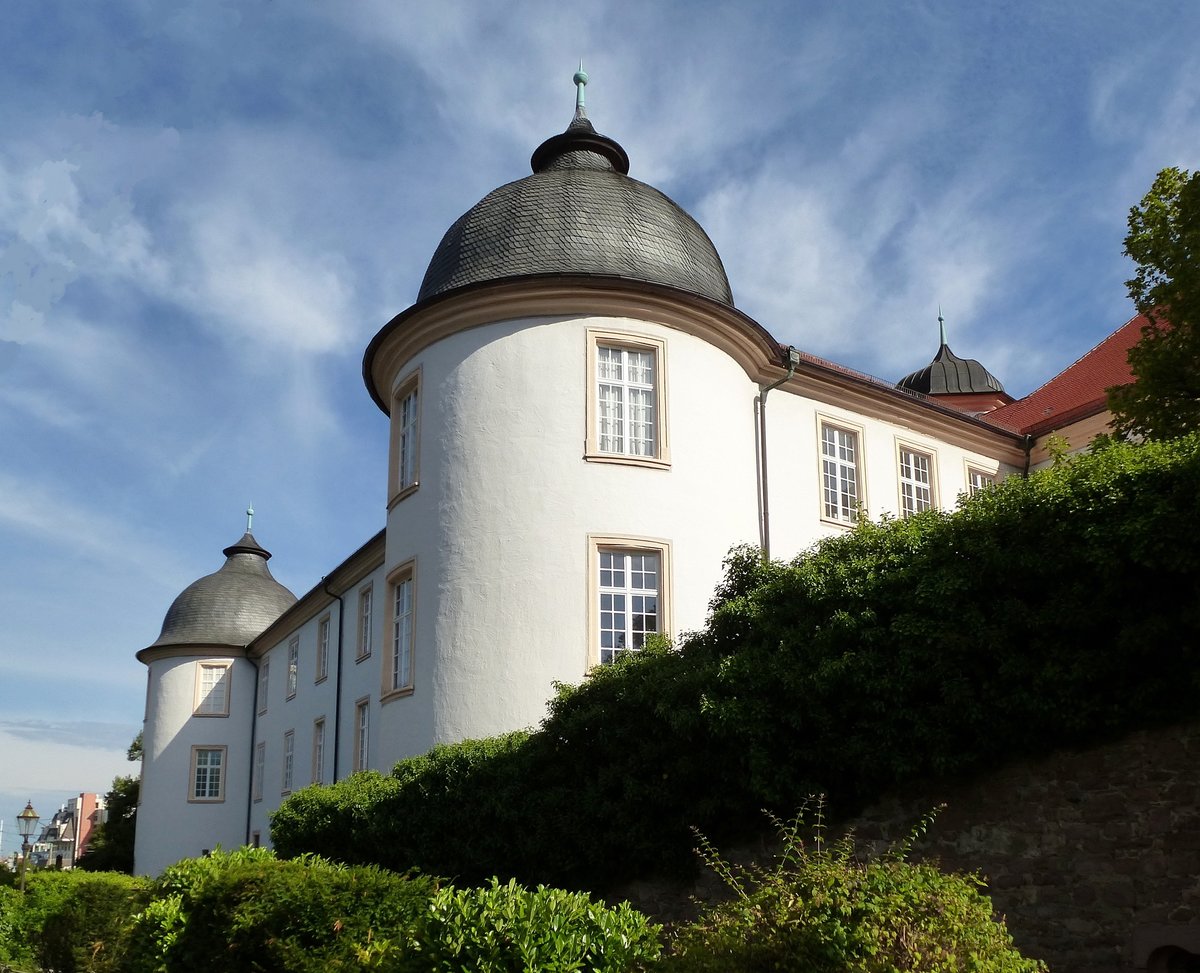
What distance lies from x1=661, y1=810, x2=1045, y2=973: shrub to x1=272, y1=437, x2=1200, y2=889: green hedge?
313 centimetres

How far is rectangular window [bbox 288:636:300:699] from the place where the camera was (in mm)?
33737

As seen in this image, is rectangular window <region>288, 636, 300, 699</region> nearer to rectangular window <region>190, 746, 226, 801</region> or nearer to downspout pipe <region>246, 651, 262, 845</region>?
downspout pipe <region>246, 651, 262, 845</region>

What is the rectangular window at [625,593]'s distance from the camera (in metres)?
16.5

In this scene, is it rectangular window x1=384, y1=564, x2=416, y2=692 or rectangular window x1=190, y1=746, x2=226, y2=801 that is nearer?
rectangular window x1=384, y1=564, x2=416, y2=692

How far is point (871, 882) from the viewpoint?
18.8 feet

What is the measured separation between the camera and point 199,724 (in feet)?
133

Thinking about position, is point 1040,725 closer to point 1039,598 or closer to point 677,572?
point 1039,598

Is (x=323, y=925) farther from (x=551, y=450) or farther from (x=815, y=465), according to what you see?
(x=815, y=465)

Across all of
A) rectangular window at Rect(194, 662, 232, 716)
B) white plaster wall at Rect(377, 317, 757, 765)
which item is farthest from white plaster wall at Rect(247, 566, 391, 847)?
white plaster wall at Rect(377, 317, 757, 765)

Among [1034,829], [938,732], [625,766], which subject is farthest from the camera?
[625,766]

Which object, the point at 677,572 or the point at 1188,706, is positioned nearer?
the point at 1188,706

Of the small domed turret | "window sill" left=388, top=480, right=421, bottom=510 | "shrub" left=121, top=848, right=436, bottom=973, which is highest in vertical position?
the small domed turret

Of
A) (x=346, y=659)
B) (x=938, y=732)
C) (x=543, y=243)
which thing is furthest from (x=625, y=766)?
(x=346, y=659)

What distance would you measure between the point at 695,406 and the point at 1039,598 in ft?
30.3
